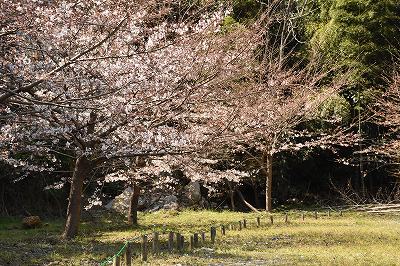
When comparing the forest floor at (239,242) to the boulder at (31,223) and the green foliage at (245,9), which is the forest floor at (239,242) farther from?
the green foliage at (245,9)

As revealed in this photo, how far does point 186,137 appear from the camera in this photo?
1108 cm

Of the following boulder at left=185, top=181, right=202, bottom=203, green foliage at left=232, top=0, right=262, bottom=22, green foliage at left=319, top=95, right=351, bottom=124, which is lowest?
boulder at left=185, top=181, right=202, bottom=203

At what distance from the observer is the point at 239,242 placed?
474 inches

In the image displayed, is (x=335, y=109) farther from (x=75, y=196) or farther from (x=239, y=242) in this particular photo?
(x=75, y=196)

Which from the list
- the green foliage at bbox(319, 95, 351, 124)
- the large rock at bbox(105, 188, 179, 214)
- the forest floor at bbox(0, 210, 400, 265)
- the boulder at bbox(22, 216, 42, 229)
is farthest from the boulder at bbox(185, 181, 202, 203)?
the boulder at bbox(22, 216, 42, 229)

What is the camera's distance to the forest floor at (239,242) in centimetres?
940

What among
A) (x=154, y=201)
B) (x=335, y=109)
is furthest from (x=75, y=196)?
(x=335, y=109)

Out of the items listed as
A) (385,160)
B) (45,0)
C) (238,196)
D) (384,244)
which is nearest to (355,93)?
(385,160)

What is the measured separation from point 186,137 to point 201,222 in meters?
7.37

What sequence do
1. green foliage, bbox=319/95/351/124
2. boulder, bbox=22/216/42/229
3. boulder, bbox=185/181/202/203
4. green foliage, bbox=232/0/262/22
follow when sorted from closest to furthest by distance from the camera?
boulder, bbox=22/216/42/229, boulder, bbox=185/181/202/203, green foliage, bbox=319/95/351/124, green foliage, bbox=232/0/262/22

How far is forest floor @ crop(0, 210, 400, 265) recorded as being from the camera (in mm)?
9398

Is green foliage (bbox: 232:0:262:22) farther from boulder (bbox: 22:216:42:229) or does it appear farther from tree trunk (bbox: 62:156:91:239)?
tree trunk (bbox: 62:156:91:239)

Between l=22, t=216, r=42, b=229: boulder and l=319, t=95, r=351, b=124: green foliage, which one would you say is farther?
l=319, t=95, r=351, b=124: green foliage

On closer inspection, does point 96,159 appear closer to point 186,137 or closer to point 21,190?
point 186,137
